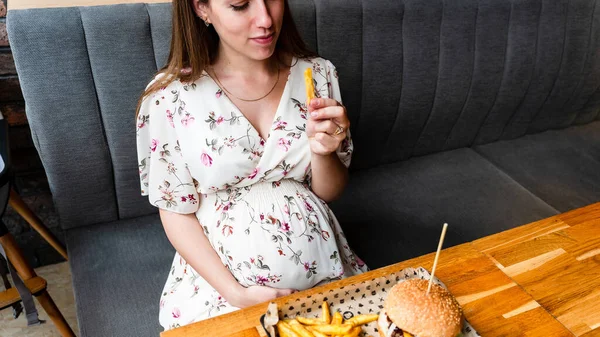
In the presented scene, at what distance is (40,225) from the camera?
5.90 ft

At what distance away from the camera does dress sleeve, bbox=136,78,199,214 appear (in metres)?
1.37

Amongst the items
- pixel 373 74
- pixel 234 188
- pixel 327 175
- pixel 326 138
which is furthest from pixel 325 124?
pixel 373 74

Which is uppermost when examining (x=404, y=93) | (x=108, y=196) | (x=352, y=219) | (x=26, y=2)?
(x=26, y=2)

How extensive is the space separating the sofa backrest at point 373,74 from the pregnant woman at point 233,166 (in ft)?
1.02

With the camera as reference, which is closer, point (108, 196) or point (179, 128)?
point (179, 128)

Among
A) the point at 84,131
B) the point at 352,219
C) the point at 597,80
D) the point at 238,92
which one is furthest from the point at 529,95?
the point at 84,131

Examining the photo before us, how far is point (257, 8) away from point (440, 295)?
2.57 feet

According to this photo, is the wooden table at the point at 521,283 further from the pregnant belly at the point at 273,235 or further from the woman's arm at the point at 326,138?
the woman's arm at the point at 326,138

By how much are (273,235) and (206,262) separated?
0.20 meters

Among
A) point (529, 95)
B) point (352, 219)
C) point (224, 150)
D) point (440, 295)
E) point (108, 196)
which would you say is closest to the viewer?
point (440, 295)

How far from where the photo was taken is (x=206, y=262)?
138 cm

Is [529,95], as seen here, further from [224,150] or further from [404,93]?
[224,150]

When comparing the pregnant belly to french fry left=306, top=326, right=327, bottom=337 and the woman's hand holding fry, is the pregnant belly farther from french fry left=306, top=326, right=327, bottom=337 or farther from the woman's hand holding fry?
french fry left=306, top=326, right=327, bottom=337

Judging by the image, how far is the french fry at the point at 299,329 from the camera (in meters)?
0.99
